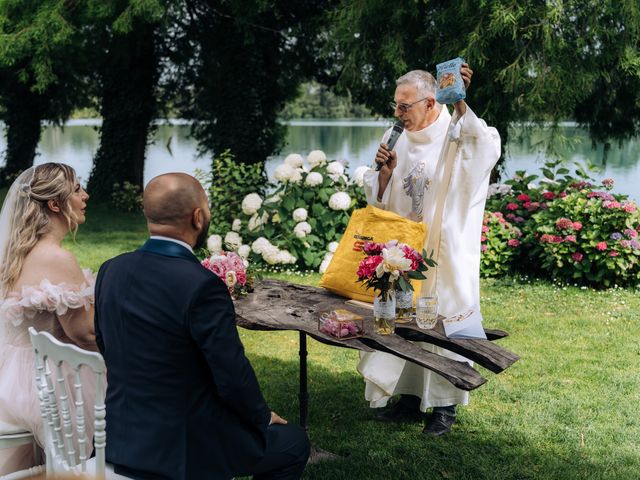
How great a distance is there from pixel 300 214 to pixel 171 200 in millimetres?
6006

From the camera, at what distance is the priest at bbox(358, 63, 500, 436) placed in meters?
4.21

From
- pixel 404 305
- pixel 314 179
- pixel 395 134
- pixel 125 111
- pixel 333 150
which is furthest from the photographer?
pixel 333 150

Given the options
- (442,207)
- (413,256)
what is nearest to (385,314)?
(413,256)

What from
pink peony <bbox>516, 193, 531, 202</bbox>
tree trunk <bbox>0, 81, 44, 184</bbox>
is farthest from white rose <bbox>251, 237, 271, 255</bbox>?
tree trunk <bbox>0, 81, 44, 184</bbox>

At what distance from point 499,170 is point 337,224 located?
3.07 m

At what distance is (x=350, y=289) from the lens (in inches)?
159

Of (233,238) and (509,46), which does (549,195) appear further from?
(233,238)

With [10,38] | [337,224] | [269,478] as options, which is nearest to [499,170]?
[337,224]

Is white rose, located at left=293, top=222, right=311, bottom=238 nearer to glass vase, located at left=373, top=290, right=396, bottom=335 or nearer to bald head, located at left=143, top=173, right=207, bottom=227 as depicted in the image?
glass vase, located at left=373, top=290, right=396, bottom=335

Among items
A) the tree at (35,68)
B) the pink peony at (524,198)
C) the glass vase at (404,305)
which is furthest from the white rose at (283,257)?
the tree at (35,68)

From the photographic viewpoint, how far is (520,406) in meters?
5.10

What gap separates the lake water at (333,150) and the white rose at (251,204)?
131 centimetres

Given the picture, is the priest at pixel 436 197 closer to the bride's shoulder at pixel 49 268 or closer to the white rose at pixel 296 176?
the bride's shoulder at pixel 49 268

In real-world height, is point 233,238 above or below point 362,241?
below
